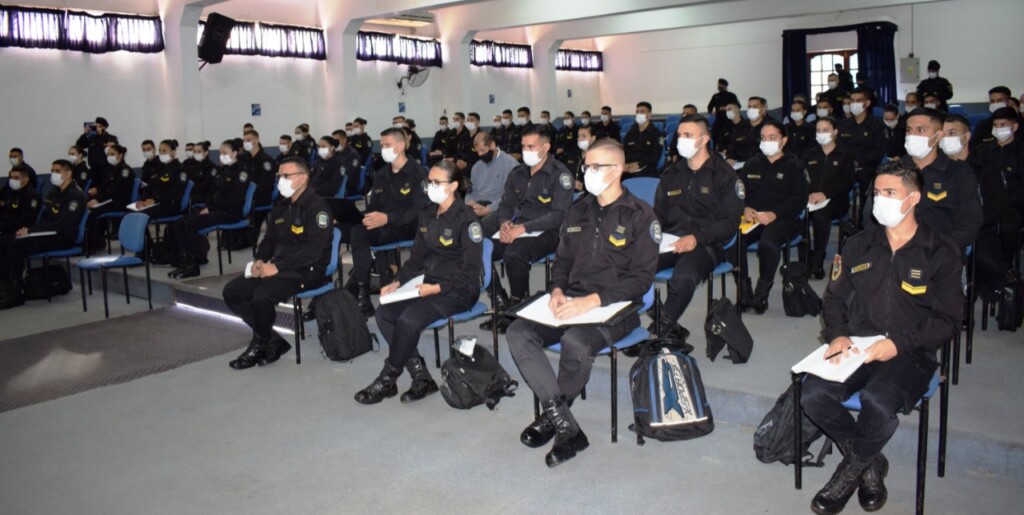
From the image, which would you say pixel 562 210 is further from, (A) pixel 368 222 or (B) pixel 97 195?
(B) pixel 97 195

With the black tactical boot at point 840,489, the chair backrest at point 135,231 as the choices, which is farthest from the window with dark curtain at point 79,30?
the black tactical boot at point 840,489

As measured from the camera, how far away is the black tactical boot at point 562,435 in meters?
3.26

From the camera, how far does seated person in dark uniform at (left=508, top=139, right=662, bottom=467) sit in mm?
3344

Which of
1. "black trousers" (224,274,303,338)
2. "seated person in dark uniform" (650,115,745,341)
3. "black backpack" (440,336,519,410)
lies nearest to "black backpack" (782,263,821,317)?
"seated person in dark uniform" (650,115,745,341)

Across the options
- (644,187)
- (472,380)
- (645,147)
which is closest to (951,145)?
(644,187)

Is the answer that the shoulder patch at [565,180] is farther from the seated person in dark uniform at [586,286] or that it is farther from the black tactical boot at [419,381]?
the black tactical boot at [419,381]

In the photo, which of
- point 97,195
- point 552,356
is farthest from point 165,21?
point 552,356

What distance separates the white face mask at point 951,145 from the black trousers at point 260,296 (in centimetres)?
363

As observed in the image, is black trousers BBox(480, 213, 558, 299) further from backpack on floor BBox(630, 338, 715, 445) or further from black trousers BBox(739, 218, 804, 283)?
backpack on floor BBox(630, 338, 715, 445)

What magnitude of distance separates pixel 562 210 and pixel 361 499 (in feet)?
8.27

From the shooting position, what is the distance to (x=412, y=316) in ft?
13.0

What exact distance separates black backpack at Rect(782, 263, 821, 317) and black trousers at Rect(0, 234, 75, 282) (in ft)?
18.7

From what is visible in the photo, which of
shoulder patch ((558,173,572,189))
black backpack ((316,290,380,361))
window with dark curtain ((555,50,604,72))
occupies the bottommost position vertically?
black backpack ((316,290,380,361))

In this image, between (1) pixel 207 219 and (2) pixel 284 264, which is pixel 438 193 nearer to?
(2) pixel 284 264
